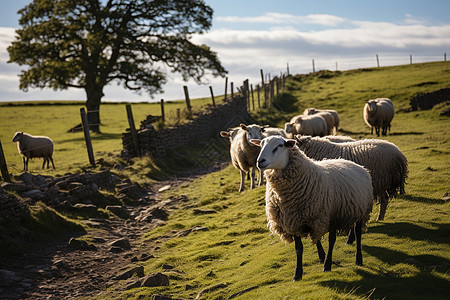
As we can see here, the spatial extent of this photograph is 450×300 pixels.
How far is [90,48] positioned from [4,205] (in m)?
20.4

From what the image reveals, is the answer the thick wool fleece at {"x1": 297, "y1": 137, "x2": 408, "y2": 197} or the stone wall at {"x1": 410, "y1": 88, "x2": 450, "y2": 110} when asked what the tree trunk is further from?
the thick wool fleece at {"x1": 297, "y1": 137, "x2": 408, "y2": 197}

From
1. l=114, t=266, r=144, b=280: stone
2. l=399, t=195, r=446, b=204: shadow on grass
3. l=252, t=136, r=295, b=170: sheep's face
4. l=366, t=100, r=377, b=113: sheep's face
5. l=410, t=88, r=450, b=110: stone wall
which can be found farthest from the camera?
l=410, t=88, r=450, b=110: stone wall

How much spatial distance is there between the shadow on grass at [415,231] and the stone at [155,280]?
151 inches

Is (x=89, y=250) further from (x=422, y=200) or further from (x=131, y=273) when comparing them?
(x=422, y=200)

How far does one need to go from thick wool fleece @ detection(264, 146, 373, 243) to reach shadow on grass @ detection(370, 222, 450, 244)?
3.75ft

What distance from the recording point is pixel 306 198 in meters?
6.08

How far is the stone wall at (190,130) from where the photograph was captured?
19859 mm

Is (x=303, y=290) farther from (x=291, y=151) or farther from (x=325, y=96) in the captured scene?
(x=325, y=96)

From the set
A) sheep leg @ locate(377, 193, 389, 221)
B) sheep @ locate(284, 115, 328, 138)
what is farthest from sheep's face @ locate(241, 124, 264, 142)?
sheep @ locate(284, 115, 328, 138)

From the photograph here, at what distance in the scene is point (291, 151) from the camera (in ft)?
20.7

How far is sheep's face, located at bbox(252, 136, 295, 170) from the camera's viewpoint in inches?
233

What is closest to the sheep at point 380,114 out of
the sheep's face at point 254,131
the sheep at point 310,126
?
the sheep at point 310,126

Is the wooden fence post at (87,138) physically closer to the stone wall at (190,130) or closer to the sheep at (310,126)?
the stone wall at (190,130)

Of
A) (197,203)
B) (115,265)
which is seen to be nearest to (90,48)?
(197,203)
